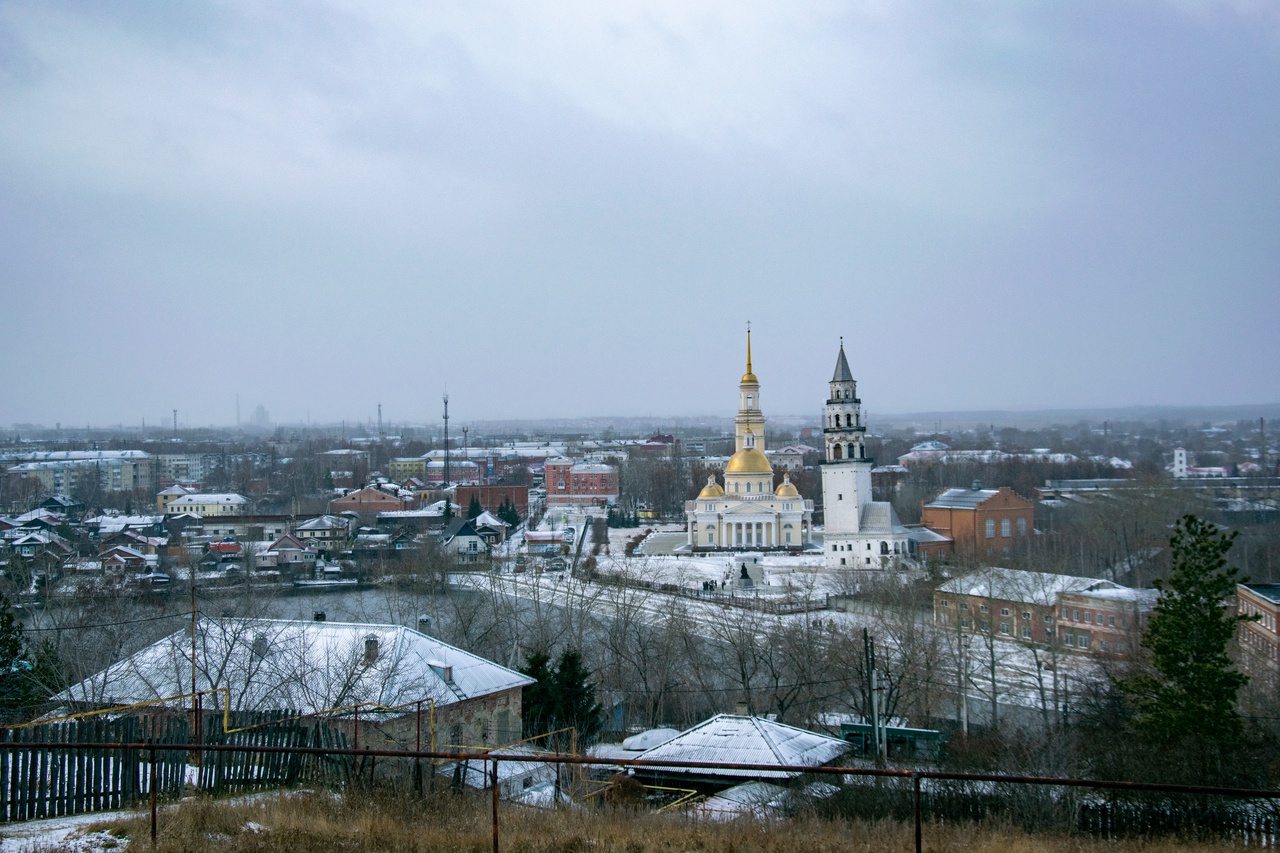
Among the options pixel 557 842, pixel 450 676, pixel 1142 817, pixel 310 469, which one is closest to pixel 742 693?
pixel 450 676

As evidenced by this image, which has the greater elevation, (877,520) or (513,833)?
(513,833)

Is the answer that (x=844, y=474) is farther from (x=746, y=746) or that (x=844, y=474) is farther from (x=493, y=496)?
(x=493, y=496)

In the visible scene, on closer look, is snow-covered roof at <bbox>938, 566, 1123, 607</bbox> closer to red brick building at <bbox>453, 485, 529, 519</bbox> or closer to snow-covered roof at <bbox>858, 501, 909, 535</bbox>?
snow-covered roof at <bbox>858, 501, 909, 535</bbox>

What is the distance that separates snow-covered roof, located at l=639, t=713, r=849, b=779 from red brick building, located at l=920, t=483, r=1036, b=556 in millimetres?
24589

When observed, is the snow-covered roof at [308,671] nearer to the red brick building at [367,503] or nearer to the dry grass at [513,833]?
the dry grass at [513,833]

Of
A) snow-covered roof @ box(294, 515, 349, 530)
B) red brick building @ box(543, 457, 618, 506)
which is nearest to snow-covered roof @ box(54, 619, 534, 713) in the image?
snow-covered roof @ box(294, 515, 349, 530)

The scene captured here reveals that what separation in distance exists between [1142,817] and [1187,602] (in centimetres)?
460

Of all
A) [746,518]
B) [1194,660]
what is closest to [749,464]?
[746,518]

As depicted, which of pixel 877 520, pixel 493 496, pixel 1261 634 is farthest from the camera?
pixel 493 496

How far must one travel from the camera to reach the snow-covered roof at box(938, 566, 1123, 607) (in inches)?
757

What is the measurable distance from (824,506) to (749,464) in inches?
197

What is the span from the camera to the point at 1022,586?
65.4 feet

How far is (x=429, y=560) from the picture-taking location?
93.4 feet

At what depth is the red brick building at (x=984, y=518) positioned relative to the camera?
114 ft
